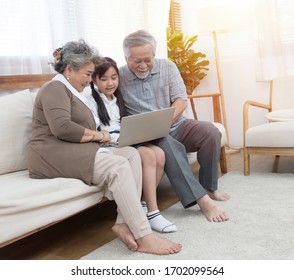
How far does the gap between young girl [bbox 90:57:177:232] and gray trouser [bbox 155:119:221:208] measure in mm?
62

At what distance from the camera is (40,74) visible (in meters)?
2.44

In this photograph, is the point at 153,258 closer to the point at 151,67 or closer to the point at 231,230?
the point at 231,230

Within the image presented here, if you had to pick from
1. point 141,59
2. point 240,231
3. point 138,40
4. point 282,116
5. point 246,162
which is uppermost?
point 138,40

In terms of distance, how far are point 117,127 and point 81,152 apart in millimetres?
430

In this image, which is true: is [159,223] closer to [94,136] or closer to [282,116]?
[94,136]

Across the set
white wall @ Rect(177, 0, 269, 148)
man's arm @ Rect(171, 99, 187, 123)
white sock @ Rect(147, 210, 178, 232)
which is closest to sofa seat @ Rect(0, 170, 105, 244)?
white sock @ Rect(147, 210, 178, 232)

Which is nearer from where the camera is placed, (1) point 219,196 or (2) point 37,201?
(2) point 37,201

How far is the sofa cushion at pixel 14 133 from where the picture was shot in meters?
1.89

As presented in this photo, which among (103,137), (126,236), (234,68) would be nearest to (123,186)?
(126,236)

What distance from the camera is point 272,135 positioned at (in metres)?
2.56

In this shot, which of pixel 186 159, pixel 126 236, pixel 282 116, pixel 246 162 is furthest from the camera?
pixel 282 116
